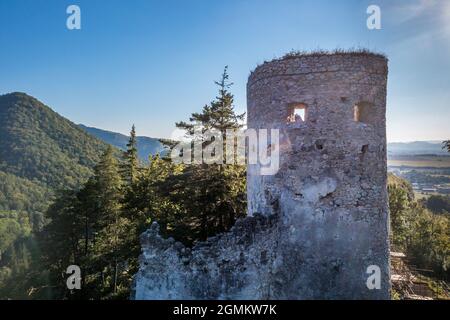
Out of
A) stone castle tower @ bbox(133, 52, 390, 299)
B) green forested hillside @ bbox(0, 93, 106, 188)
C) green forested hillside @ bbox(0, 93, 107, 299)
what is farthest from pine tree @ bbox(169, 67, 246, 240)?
green forested hillside @ bbox(0, 93, 106, 188)

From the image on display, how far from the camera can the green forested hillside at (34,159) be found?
10519cm

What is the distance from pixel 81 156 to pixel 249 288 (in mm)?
126689

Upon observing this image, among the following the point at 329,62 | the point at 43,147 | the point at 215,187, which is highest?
the point at 43,147

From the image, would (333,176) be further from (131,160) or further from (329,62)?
(131,160)

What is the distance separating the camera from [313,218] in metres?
9.41

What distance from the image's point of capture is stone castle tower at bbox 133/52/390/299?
9.35 metres

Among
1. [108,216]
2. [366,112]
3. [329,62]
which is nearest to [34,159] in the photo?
[108,216]

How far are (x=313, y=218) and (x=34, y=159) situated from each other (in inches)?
5369

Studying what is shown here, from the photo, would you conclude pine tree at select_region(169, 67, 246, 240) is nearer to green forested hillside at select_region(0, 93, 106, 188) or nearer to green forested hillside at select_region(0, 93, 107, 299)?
green forested hillside at select_region(0, 93, 107, 299)

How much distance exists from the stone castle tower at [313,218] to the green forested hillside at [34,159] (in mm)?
93610

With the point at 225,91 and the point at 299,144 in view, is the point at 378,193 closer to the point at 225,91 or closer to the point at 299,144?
the point at 299,144

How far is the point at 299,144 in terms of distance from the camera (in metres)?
9.62

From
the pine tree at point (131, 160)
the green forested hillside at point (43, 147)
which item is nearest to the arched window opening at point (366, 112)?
the pine tree at point (131, 160)
